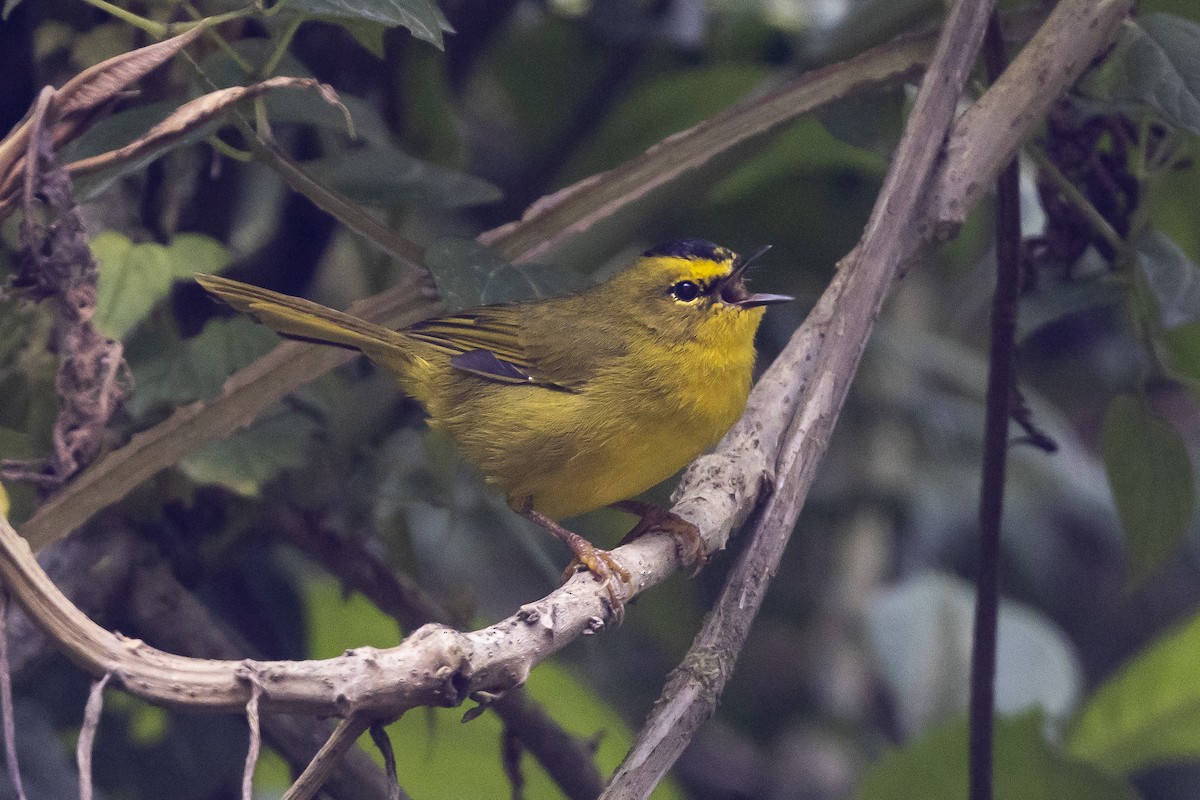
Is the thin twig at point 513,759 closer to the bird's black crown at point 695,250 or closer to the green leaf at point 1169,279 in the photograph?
the bird's black crown at point 695,250

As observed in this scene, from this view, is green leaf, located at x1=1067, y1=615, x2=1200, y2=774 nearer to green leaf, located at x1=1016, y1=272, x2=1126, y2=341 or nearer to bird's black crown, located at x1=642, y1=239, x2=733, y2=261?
green leaf, located at x1=1016, y1=272, x2=1126, y2=341

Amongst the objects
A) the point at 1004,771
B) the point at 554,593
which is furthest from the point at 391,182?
the point at 1004,771

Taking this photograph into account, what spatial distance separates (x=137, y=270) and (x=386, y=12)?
2.07 ft

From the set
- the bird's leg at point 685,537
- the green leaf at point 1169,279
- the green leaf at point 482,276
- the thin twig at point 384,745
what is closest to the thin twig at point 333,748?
the thin twig at point 384,745

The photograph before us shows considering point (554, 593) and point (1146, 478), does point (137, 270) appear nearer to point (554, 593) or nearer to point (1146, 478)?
point (554, 593)

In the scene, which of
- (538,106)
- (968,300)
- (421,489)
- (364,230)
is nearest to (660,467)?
(421,489)

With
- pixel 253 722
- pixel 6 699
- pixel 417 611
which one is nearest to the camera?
pixel 253 722

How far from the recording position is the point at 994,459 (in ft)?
6.42

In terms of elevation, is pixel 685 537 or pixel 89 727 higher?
pixel 89 727

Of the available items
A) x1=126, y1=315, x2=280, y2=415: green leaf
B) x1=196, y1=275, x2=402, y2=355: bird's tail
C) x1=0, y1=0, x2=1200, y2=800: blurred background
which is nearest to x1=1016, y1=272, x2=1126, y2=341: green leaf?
x1=0, y1=0, x2=1200, y2=800: blurred background

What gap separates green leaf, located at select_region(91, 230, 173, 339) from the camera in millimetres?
1815

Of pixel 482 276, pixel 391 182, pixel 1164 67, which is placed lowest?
pixel 482 276

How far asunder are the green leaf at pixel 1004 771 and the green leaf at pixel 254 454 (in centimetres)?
125

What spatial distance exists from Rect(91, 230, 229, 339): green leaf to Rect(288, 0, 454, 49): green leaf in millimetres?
489
